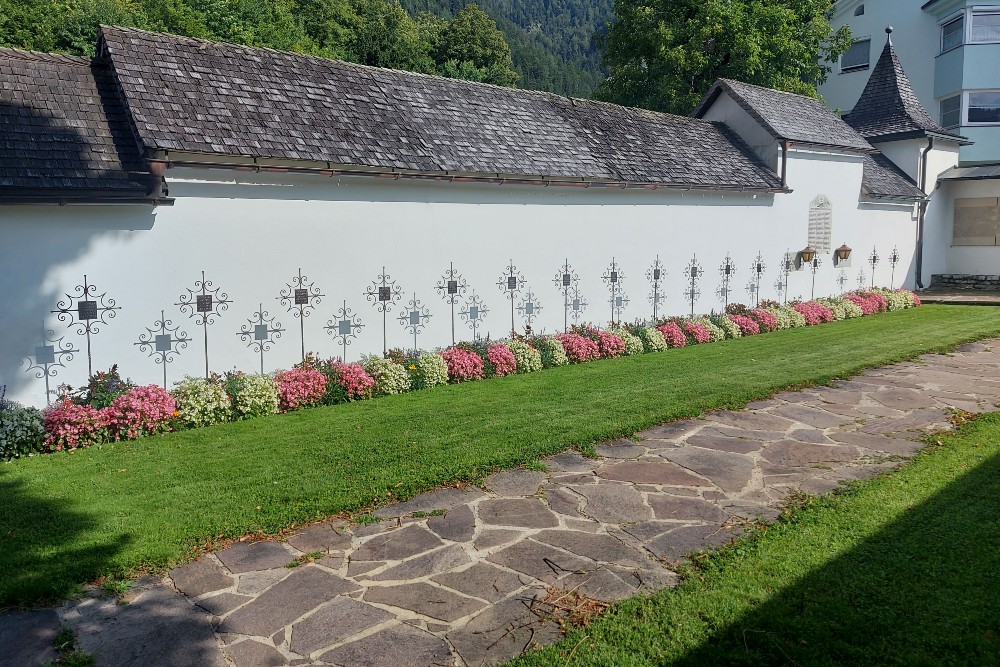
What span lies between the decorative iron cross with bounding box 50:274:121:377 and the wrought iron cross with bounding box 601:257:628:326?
951cm

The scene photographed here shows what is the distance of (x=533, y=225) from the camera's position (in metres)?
14.4

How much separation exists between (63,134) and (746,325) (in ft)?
46.2

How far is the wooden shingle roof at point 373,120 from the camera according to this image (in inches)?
432

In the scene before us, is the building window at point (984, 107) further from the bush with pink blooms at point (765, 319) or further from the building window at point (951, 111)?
the bush with pink blooms at point (765, 319)

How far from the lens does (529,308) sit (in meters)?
14.5

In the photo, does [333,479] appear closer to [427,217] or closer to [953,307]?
[427,217]

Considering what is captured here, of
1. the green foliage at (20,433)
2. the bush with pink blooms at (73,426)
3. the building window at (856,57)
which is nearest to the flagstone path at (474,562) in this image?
the bush with pink blooms at (73,426)

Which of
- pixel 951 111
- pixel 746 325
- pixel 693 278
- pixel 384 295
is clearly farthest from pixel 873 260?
pixel 384 295

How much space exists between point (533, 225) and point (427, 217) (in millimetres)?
2443

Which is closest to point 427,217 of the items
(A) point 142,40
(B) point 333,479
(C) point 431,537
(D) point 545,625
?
(A) point 142,40

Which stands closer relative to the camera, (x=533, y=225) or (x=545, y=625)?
(x=545, y=625)

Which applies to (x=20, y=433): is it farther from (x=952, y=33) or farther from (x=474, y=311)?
(x=952, y=33)

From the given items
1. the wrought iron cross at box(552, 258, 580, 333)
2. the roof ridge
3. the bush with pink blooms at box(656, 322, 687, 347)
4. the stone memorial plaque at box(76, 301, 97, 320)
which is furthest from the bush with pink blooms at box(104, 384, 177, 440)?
the bush with pink blooms at box(656, 322, 687, 347)

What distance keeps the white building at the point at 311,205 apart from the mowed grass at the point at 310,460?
72.7 inches
